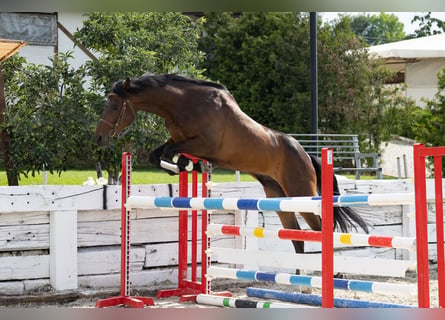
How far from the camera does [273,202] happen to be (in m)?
2.90

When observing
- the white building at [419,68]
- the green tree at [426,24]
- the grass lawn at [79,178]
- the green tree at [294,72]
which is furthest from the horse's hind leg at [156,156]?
the green tree at [426,24]

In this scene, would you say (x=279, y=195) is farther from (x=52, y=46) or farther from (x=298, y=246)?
(x=52, y=46)

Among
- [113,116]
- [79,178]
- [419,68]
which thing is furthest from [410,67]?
[113,116]

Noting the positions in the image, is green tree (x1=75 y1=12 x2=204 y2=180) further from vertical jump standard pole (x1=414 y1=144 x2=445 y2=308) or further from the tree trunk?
vertical jump standard pole (x1=414 y1=144 x2=445 y2=308)

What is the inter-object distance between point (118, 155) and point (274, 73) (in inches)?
209

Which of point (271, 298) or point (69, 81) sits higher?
point (69, 81)

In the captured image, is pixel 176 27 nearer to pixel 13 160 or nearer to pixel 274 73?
pixel 13 160

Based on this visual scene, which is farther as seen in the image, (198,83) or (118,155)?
(118,155)

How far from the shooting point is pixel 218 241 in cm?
410

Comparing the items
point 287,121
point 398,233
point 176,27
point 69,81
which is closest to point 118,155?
point 69,81

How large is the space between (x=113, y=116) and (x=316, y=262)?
120 cm

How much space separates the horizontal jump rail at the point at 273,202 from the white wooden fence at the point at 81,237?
0.31 m

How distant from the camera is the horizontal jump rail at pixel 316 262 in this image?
270 cm

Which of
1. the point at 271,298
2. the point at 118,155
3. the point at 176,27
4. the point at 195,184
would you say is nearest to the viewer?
the point at 271,298
